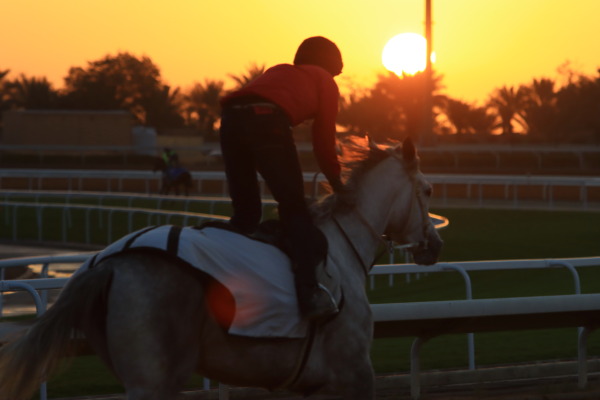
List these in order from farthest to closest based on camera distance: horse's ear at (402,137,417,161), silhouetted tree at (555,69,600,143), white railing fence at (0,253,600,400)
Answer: silhouetted tree at (555,69,600,143), white railing fence at (0,253,600,400), horse's ear at (402,137,417,161)

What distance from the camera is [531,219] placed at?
2278cm

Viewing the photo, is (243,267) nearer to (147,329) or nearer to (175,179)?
(147,329)

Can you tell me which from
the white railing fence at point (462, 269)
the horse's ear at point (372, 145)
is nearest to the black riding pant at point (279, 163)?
the horse's ear at point (372, 145)

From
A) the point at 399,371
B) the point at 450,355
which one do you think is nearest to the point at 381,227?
the point at 399,371

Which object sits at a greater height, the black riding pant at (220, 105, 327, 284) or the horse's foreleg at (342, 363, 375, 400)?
the black riding pant at (220, 105, 327, 284)

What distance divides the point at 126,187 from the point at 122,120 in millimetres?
31846

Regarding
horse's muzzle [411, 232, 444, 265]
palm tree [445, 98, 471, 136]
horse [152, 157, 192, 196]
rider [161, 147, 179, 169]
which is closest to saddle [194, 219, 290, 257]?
horse's muzzle [411, 232, 444, 265]

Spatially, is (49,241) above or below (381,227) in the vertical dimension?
below

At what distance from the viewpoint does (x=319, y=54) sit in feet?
16.5

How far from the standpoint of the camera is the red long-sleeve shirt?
474 centimetres

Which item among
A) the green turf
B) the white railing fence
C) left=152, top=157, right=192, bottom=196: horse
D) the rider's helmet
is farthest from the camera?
left=152, top=157, right=192, bottom=196: horse

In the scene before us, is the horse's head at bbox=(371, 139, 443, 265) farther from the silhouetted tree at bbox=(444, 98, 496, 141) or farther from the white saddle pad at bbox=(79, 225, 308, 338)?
the silhouetted tree at bbox=(444, 98, 496, 141)

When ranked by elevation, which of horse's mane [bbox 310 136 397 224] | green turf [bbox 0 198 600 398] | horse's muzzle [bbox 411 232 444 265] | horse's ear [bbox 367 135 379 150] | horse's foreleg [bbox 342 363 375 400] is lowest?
green turf [bbox 0 198 600 398]

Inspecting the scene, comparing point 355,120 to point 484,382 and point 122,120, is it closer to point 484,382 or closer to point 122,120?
point 122,120
